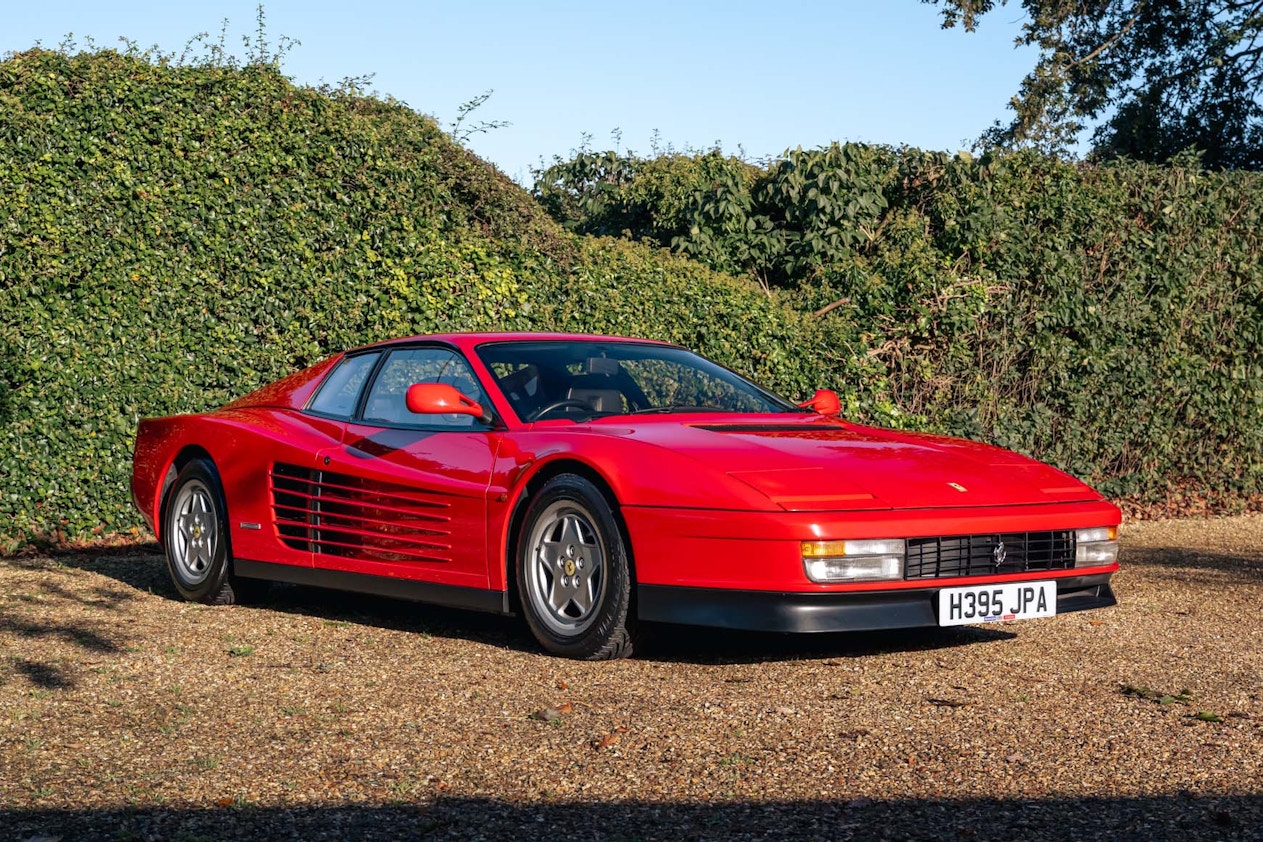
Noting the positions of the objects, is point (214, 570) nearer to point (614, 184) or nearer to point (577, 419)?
point (577, 419)

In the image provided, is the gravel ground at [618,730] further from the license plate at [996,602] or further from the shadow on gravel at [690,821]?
the license plate at [996,602]

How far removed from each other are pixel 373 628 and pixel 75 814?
127 inches

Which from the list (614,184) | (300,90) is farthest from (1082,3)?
(300,90)

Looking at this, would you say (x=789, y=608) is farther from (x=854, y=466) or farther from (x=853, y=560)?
(x=854, y=466)

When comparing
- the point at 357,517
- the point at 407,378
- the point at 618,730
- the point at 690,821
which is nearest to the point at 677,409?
the point at 407,378

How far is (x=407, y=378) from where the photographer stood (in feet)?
23.8

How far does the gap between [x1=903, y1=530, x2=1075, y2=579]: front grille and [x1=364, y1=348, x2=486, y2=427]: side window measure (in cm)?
231

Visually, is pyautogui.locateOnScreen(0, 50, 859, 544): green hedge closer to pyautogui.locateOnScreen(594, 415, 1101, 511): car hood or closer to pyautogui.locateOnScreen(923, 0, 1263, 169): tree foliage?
pyautogui.locateOnScreen(594, 415, 1101, 511): car hood

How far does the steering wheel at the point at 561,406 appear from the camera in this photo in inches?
261

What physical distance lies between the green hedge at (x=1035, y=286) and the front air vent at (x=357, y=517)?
555 cm

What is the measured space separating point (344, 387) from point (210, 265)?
2876mm

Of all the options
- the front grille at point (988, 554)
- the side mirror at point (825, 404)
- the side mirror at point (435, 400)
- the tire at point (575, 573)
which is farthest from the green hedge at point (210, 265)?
the front grille at point (988, 554)

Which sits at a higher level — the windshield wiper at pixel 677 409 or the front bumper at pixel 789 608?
the windshield wiper at pixel 677 409

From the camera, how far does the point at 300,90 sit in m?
10.7
